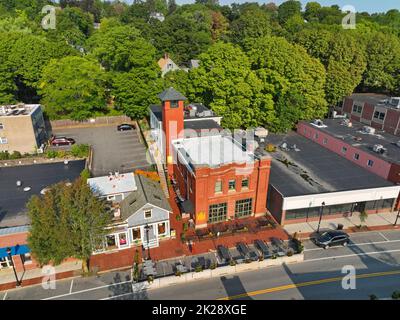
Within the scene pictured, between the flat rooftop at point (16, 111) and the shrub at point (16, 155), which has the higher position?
the flat rooftop at point (16, 111)

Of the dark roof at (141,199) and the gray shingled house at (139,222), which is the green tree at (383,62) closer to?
the dark roof at (141,199)

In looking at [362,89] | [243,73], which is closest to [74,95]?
[243,73]

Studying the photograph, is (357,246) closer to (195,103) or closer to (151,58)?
(195,103)

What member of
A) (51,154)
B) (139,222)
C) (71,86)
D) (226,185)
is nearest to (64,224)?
(139,222)

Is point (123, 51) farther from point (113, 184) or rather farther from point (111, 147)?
point (113, 184)

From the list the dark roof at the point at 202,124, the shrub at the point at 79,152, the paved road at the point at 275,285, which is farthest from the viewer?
the shrub at the point at 79,152

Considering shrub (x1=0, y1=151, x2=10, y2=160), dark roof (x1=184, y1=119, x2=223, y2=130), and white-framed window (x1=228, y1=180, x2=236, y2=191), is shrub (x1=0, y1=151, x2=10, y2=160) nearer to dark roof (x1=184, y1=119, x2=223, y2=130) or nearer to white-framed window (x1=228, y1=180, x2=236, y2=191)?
dark roof (x1=184, y1=119, x2=223, y2=130)

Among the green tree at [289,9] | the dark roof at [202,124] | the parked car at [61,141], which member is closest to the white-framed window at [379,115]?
the dark roof at [202,124]
